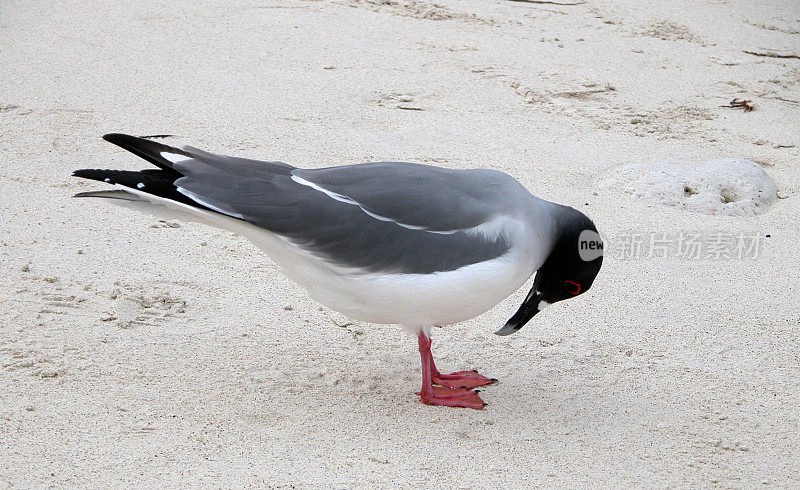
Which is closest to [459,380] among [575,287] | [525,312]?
[525,312]

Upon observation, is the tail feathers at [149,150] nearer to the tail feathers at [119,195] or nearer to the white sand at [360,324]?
the tail feathers at [119,195]

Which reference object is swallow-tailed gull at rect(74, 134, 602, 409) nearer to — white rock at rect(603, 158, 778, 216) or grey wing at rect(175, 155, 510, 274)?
grey wing at rect(175, 155, 510, 274)

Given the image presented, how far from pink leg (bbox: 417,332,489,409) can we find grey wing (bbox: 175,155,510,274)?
0.42m

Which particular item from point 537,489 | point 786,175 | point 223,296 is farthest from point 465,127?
point 537,489

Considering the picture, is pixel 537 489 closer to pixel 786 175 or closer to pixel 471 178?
pixel 471 178

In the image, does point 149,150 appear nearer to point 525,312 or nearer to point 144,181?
point 144,181

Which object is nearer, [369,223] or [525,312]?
[369,223]

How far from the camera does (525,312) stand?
3.99m

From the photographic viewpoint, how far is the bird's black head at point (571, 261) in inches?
148

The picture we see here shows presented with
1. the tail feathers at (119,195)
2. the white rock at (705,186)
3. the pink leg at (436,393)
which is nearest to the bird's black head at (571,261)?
the pink leg at (436,393)

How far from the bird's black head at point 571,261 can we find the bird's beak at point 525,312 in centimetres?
1

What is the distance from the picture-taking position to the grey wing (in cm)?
345

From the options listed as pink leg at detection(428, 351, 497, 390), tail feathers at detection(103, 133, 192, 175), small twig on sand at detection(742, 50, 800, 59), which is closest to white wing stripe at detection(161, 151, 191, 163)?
tail feathers at detection(103, 133, 192, 175)

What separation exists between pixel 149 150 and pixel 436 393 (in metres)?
1.49
